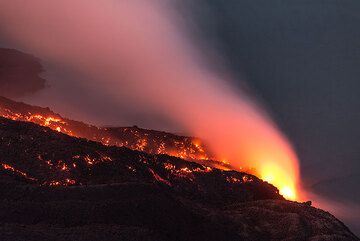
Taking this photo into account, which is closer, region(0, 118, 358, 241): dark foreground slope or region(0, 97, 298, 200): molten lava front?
region(0, 118, 358, 241): dark foreground slope

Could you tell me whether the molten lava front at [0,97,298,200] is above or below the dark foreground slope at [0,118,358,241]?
above

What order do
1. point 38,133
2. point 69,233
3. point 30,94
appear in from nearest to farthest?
point 69,233 → point 38,133 → point 30,94

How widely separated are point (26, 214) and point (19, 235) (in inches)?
161

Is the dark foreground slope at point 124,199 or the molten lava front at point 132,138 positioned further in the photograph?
the molten lava front at point 132,138

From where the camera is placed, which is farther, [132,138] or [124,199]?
[132,138]

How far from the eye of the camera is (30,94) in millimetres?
133375

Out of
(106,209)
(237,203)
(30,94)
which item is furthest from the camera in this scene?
(30,94)

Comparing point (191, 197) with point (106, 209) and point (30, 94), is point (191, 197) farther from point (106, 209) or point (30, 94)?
point (30, 94)

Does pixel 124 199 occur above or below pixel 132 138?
below

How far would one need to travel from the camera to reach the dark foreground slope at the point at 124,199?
2948cm

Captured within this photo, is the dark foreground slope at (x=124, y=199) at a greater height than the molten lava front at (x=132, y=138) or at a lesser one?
lesser

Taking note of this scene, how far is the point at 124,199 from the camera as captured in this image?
33.5 meters

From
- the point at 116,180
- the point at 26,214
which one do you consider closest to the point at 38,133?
the point at 116,180

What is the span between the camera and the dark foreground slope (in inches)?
1161
